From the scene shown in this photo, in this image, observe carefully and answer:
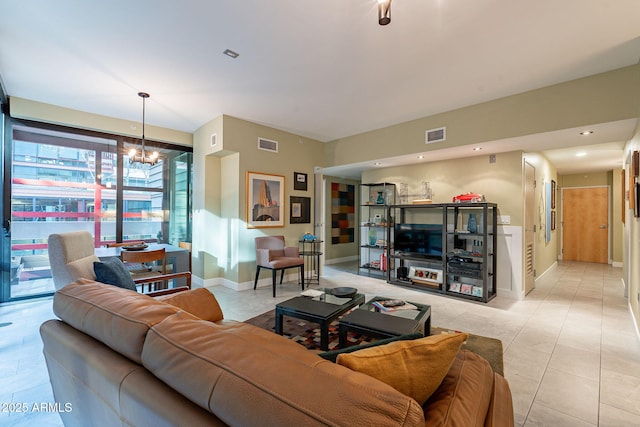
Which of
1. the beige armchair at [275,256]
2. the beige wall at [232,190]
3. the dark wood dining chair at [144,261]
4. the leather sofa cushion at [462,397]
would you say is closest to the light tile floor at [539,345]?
the beige armchair at [275,256]

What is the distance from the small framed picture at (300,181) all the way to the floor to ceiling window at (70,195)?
2198 millimetres

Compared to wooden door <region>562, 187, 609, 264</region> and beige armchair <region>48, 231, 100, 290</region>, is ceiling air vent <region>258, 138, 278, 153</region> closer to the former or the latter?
beige armchair <region>48, 231, 100, 290</region>

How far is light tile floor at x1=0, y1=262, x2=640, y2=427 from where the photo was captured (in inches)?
73.0

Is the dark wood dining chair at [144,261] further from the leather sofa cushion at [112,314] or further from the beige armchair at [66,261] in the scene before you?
the leather sofa cushion at [112,314]

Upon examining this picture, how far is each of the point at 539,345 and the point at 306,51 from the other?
3622mm

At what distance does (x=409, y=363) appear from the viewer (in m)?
0.82

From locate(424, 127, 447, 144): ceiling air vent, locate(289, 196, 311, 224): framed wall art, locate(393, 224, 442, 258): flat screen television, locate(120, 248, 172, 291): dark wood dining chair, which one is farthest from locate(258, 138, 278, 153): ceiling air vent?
locate(393, 224, 442, 258): flat screen television

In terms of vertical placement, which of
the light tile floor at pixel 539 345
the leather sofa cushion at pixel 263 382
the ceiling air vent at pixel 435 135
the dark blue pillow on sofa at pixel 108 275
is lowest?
the light tile floor at pixel 539 345

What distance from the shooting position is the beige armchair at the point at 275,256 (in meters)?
4.39

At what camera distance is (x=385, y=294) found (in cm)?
440

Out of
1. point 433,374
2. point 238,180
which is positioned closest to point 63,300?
point 433,374

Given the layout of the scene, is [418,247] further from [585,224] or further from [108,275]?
[585,224]

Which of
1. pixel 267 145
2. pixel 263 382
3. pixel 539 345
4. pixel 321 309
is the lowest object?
pixel 539 345

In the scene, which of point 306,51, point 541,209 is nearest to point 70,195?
point 306,51
